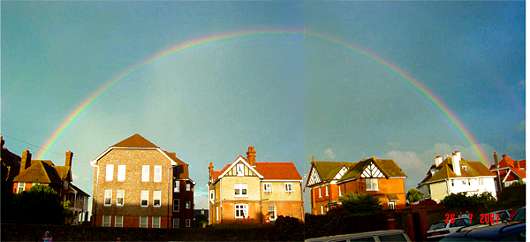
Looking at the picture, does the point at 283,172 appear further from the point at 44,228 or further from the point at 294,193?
the point at 44,228

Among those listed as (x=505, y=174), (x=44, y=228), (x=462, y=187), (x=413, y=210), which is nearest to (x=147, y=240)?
(x=44, y=228)

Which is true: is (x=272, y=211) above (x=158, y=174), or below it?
below

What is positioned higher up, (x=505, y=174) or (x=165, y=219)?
(x=505, y=174)

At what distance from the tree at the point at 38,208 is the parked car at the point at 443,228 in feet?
81.4

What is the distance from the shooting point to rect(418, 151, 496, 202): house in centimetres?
2936

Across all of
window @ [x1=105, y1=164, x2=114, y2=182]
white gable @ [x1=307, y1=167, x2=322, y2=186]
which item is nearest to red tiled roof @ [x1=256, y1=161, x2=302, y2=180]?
white gable @ [x1=307, y1=167, x2=322, y2=186]

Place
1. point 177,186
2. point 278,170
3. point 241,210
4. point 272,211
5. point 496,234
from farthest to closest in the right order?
point 177,186 < point 278,170 < point 272,211 < point 241,210 < point 496,234

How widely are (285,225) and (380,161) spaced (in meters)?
7.64

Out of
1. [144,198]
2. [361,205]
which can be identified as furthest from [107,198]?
[361,205]

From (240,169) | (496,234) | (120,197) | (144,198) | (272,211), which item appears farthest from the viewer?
(240,169)

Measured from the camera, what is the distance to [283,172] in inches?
1766

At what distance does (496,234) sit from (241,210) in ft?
116

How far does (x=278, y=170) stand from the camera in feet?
148

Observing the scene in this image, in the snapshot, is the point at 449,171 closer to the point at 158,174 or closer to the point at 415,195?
the point at 415,195
